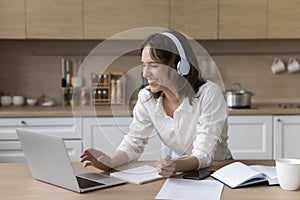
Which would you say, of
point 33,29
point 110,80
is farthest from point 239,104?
point 33,29

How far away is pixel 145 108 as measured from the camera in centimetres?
210

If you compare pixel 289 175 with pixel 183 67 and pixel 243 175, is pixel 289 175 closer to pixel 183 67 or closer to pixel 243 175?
pixel 243 175

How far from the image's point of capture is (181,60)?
187cm

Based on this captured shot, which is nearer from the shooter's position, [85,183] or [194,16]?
[85,183]

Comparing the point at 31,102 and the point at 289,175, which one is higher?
the point at 289,175

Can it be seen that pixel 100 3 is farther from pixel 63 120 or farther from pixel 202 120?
pixel 202 120

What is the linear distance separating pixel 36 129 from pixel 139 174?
1908mm

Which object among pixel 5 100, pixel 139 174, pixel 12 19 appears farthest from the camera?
pixel 5 100

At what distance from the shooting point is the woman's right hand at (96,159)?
6.05 ft

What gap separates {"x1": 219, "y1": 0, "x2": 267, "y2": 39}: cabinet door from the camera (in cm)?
367

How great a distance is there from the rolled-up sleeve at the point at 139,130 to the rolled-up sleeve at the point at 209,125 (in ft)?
0.77

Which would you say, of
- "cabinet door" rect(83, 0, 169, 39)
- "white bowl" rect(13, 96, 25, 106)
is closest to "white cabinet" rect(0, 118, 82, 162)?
"white bowl" rect(13, 96, 25, 106)

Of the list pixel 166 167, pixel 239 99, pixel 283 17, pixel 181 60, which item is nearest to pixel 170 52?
pixel 181 60

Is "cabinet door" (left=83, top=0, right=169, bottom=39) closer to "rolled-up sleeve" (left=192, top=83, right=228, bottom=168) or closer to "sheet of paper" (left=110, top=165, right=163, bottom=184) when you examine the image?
"rolled-up sleeve" (left=192, top=83, right=228, bottom=168)
